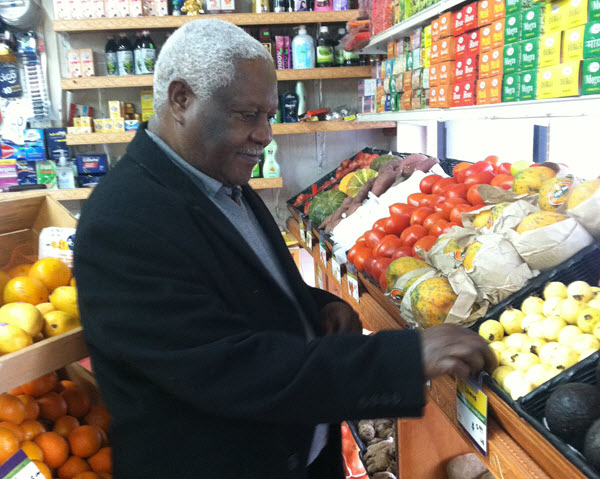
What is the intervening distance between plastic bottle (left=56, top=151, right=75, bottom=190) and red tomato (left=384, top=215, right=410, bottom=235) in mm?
3004

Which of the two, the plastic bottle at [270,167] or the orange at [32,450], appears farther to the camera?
the plastic bottle at [270,167]

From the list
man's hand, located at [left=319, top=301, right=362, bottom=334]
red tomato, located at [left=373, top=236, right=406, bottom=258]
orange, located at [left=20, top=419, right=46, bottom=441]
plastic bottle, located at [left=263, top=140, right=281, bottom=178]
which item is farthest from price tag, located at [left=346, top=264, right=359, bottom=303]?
plastic bottle, located at [left=263, top=140, right=281, bottom=178]

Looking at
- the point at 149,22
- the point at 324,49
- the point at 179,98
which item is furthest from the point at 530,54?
the point at 149,22

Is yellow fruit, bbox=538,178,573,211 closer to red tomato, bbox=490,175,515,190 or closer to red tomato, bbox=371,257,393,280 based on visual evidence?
red tomato, bbox=490,175,515,190

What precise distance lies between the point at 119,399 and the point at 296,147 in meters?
4.15

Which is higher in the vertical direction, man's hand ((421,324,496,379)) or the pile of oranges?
man's hand ((421,324,496,379))

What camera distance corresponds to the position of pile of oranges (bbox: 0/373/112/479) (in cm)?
136

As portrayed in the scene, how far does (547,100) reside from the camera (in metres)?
1.79

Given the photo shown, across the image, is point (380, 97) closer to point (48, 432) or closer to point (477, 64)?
point (477, 64)

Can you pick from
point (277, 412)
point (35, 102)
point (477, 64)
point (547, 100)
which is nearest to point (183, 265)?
point (277, 412)

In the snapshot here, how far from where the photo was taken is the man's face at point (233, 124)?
102 cm

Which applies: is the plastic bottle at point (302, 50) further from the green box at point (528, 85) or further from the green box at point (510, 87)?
the green box at point (528, 85)

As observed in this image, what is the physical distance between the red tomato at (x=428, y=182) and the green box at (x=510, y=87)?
0.65 metres

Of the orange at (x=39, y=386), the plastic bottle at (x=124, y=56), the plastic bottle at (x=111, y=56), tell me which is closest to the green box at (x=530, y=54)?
the orange at (x=39, y=386)
